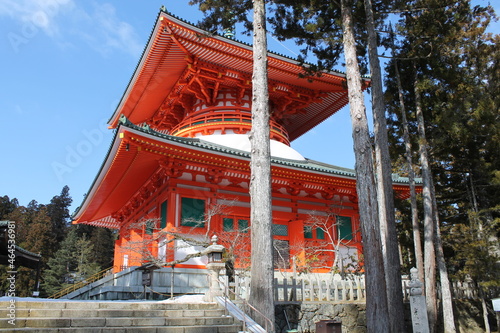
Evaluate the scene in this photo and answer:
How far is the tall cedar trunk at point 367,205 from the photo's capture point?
289 inches

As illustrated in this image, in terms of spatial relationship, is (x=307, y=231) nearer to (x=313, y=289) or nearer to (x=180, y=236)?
(x=313, y=289)

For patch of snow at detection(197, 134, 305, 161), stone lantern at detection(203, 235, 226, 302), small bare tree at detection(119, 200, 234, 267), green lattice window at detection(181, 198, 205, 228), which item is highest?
patch of snow at detection(197, 134, 305, 161)

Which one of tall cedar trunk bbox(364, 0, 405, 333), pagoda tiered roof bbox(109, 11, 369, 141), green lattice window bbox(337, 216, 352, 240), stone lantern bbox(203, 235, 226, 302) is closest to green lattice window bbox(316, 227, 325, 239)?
green lattice window bbox(337, 216, 352, 240)

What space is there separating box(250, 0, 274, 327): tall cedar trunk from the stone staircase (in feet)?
2.41

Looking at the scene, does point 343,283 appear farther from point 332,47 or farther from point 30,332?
point 30,332

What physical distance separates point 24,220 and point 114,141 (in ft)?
141

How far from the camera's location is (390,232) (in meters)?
9.45

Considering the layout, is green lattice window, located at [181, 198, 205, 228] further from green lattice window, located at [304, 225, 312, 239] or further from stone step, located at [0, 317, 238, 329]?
stone step, located at [0, 317, 238, 329]

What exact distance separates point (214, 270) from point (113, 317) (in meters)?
2.65

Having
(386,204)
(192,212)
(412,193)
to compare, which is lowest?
(386,204)

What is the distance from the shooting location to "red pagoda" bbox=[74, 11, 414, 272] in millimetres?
12953

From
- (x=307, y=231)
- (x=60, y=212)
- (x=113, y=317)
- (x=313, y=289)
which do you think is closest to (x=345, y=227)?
(x=307, y=231)

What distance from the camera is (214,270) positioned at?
891 centimetres

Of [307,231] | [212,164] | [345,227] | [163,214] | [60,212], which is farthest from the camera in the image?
[60,212]
